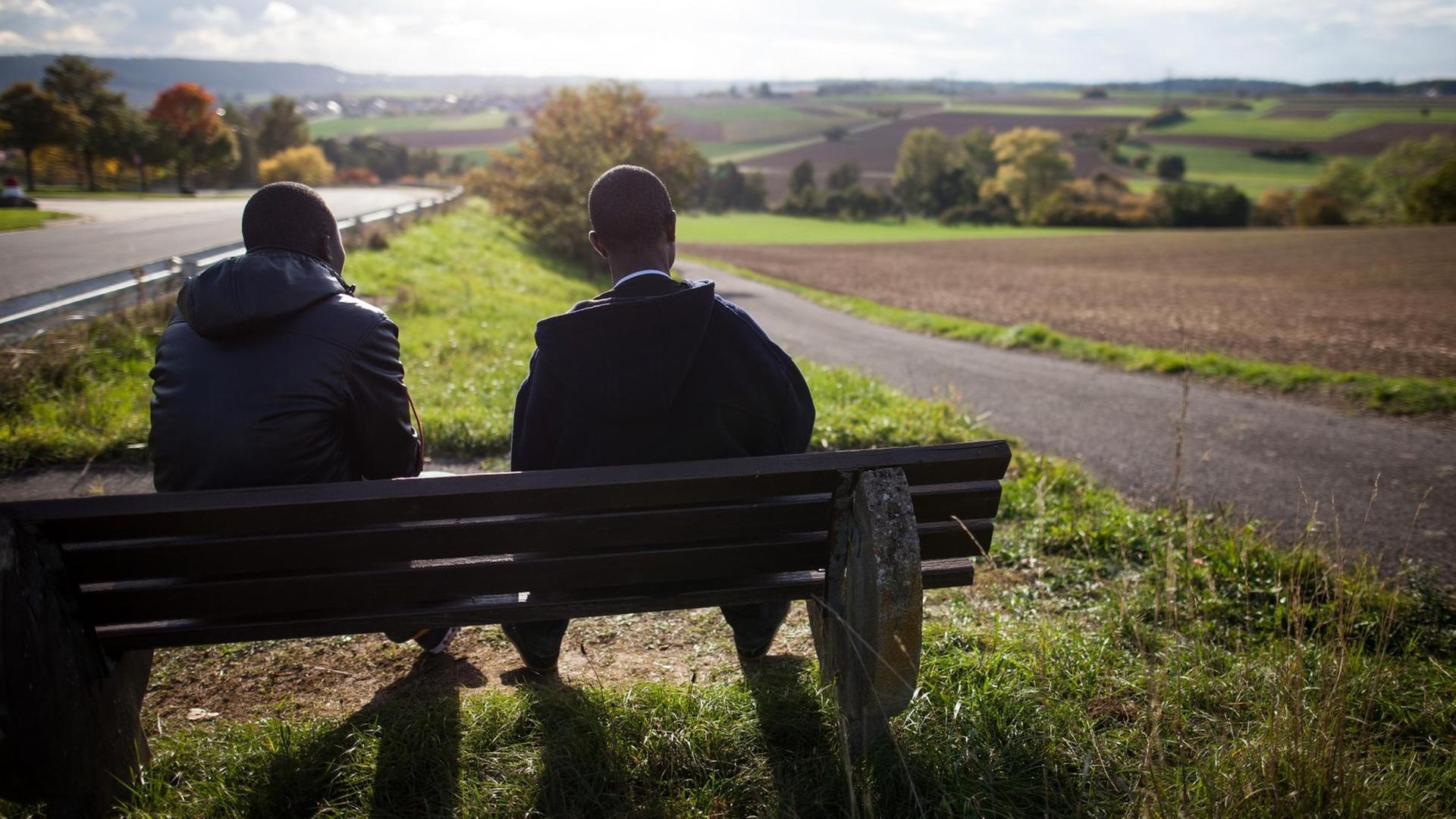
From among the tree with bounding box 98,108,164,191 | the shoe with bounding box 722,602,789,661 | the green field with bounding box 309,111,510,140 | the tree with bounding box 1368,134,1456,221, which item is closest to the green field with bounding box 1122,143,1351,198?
the tree with bounding box 1368,134,1456,221

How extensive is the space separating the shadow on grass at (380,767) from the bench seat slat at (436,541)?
0.60m

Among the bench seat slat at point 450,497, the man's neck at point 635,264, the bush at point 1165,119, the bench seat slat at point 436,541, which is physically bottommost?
the bench seat slat at point 436,541

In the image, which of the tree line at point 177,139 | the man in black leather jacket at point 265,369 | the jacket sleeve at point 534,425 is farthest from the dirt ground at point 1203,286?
the tree line at point 177,139

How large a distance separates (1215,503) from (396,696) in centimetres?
542

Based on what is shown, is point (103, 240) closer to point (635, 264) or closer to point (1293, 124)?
point (635, 264)

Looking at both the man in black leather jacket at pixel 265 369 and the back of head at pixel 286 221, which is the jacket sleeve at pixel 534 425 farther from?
the back of head at pixel 286 221

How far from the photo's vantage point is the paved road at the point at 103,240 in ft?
34.6

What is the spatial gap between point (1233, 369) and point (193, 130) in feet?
201

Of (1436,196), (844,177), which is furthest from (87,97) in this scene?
(1436,196)

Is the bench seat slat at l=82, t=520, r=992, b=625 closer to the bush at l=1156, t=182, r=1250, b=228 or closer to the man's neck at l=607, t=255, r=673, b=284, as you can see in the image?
the man's neck at l=607, t=255, r=673, b=284

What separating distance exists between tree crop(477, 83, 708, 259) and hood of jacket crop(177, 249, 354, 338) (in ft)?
83.4

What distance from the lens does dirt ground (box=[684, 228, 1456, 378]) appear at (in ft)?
51.5

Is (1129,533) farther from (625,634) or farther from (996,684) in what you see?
(625,634)

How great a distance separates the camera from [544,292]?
18516 millimetres
